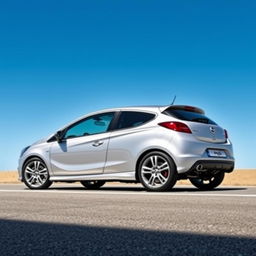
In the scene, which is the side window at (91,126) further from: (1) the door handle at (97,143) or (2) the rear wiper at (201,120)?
(2) the rear wiper at (201,120)

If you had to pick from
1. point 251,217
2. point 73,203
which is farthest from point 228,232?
point 73,203

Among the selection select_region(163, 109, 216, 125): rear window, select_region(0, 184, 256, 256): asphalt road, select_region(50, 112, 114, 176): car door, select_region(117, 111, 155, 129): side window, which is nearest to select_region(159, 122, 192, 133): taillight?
select_region(163, 109, 216, 125): rear window

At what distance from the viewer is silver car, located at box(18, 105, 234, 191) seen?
31.2 feet

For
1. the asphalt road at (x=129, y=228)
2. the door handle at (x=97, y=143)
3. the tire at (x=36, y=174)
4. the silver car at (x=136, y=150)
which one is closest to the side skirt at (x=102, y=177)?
the silver car at (x=136, y=150)

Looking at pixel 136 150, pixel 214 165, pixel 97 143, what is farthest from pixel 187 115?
pixel 97 143

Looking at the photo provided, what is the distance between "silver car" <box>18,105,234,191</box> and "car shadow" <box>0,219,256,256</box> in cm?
501

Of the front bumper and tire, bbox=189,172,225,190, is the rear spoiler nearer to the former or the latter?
the front bumper

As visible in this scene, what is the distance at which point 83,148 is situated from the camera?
34.7ft

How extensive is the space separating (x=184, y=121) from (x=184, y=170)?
951mm

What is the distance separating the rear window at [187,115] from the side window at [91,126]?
4.30 feet

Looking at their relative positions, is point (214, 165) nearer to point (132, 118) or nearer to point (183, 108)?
point (183, 108)

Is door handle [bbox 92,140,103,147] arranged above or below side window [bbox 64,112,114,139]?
below

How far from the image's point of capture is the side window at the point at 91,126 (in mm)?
10531

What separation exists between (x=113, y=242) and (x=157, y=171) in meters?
5.78
